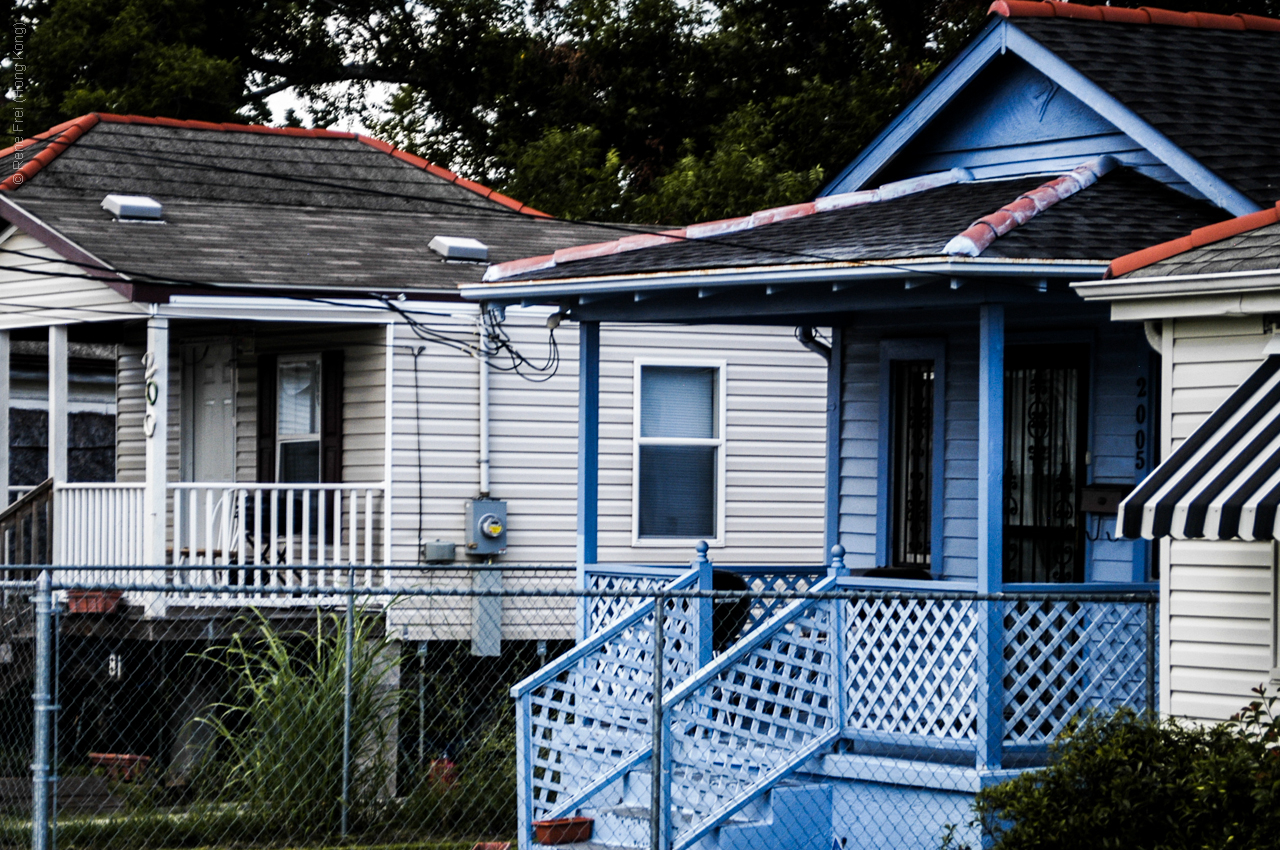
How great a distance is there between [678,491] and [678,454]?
1.17 ft

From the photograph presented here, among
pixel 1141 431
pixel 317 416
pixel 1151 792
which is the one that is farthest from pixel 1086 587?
pixel 317 416

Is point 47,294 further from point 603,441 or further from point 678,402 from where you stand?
point 678,402

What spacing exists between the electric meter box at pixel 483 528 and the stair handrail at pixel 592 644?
4.81 meters

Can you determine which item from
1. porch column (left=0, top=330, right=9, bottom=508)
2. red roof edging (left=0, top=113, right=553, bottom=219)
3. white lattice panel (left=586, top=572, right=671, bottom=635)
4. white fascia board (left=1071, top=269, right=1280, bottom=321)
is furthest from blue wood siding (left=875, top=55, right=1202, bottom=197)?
porch column (left=0, top=330, right=9, bottom=508)

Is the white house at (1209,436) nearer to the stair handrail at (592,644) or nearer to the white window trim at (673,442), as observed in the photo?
the stair handrail at (592,644)

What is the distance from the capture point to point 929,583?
1042cm

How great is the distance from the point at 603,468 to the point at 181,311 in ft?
13.9

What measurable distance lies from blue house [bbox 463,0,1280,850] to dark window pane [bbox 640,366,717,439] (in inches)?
134

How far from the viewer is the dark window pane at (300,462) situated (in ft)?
55.9

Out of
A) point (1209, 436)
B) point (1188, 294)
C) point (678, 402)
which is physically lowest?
point (1209, 436)

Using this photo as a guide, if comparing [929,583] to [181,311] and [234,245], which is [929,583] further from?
[234,245]

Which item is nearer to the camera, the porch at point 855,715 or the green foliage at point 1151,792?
the green foliage at point 1151,792

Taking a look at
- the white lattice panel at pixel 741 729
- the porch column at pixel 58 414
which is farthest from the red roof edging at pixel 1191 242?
the porch column at pixel 58 414

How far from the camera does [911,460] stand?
12766mm
